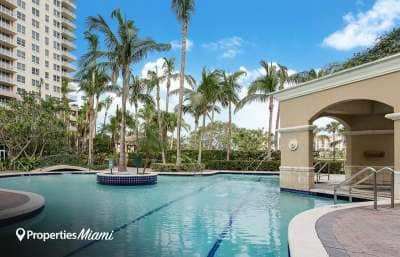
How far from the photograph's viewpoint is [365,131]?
1708 cm

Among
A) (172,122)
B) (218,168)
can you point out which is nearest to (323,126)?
(172,122)

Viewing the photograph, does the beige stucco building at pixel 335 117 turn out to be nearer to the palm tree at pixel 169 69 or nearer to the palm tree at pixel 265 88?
the palm tree at pixel 265 88

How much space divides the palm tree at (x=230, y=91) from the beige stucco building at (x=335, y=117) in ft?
52.9

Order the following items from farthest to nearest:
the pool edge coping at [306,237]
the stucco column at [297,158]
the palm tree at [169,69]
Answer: the palm tree at [169,69]
the stucco column at [297,158]
the pool edge coping at [306,237]

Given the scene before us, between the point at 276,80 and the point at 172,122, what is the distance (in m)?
13.4

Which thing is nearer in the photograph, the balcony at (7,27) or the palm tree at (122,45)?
the palm tree at (122,45)

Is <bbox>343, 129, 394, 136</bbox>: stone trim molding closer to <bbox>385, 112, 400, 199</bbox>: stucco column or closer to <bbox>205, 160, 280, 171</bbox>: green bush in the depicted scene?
<bbox>385, 112, 400, 199</bbox>: stucco column

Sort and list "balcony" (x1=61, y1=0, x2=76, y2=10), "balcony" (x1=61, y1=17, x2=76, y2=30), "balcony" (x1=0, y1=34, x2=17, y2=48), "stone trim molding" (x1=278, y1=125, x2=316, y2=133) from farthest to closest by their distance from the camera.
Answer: "balcony" (x1=61, y1=0, x2=76, y2=10) < "balcony" (x1=61, y1=17, x2=76, y2=30) < "balcony" (x1=0, y1=34, x2=17, y2=48) < "stone trim molding" (x1=278, y1=125, x2=316, y2=133)

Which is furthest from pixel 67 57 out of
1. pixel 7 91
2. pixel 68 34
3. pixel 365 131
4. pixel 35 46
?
pixel 365 131

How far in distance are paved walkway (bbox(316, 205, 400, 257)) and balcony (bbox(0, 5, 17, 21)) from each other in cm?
6702

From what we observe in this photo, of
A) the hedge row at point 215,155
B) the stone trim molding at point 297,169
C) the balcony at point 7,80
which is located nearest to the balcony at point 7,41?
the balcony at point 7,80

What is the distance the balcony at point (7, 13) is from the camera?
61463mm

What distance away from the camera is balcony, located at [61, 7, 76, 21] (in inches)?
3187

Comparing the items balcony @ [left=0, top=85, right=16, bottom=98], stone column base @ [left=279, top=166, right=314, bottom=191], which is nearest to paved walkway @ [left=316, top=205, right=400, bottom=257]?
stone column base @ [left=279, top=166, right=314, bottom=191]
